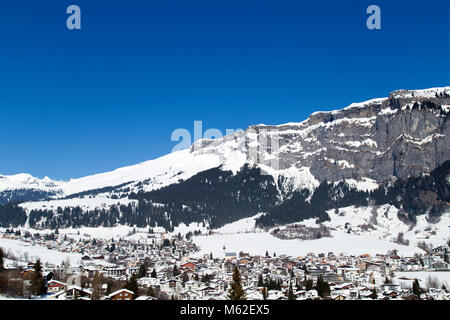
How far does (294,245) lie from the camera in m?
129

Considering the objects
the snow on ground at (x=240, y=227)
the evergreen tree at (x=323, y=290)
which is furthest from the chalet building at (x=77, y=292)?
the snow on ground at (x=240, y=227)

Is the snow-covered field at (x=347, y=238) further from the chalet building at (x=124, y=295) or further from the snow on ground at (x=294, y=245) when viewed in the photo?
the chalet building at (x=124, y=295)

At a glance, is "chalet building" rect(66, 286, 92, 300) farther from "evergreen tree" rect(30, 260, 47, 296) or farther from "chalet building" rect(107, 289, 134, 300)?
"chalet building" rect(107, 289, 134, 300)

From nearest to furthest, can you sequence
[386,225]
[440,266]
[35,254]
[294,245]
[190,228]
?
1. [440,266]
2. [35,254]
3. [294,245]
4. [386,225]
5. [190,228]

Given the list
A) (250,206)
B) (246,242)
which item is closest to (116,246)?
(246,242)

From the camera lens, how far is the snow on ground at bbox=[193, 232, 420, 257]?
115 meters

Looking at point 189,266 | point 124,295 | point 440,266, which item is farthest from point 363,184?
point 124,295

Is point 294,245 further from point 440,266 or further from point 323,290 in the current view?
point 323,290

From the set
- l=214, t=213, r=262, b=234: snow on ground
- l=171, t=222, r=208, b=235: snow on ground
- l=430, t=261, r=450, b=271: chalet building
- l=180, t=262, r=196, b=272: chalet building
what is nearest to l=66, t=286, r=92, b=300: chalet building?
l=180, t=262, r=196, b=272: chalet building

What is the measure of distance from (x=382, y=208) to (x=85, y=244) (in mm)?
103927

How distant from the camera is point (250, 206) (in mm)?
194750

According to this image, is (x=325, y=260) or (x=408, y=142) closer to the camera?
(x=325, y=260)

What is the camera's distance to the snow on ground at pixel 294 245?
115m
